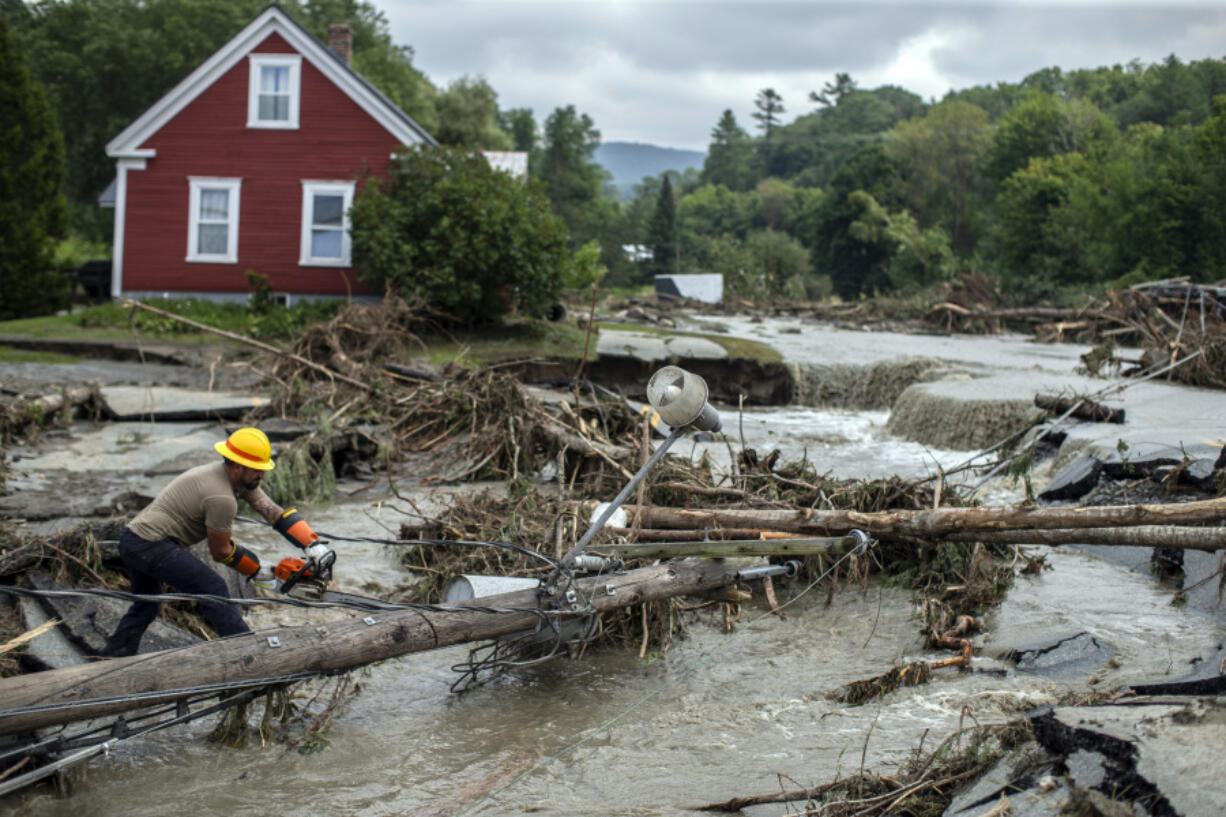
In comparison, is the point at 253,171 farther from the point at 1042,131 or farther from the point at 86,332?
the point at 1042,131

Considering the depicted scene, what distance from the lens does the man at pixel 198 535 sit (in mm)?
5641

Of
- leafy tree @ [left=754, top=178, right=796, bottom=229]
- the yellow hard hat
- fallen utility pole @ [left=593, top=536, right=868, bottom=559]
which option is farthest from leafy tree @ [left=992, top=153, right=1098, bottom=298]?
leafy tree @ [left=754, top=178, right=796, bottom=229]

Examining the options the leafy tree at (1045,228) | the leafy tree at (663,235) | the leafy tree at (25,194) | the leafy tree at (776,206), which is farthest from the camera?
the leafy tree at (776,206)

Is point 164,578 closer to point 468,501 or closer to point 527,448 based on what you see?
point 468,501

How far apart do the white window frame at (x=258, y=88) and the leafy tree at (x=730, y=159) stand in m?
100

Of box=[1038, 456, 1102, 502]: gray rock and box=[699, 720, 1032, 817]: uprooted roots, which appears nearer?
box=[699, 720, 1032, 817]: uprooted roots

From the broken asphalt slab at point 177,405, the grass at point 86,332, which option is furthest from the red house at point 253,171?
the broken asphalt slab at point 177,405

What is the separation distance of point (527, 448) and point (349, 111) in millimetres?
14963

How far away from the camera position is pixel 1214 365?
15.0 m

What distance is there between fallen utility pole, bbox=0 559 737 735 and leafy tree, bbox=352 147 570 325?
13.8 m

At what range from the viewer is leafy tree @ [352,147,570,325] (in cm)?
1917

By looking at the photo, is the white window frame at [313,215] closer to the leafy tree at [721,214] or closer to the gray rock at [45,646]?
the gray rock at [45,646]

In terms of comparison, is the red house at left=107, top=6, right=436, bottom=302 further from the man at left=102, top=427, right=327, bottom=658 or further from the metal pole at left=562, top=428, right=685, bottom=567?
the metal pole at left=562, top=428, right=685, bottom=567

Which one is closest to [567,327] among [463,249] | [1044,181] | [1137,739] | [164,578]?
[463,249]
